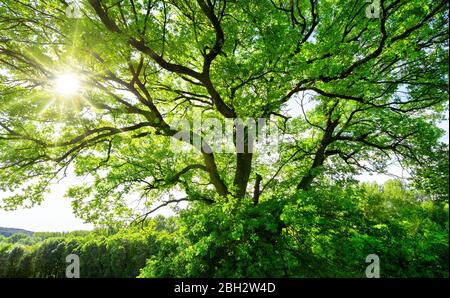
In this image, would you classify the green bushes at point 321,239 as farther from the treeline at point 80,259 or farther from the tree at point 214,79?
the treeline at point 80,259

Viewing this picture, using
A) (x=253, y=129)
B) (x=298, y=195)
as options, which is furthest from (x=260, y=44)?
(x=298, y=195)

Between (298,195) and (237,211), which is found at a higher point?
(298,195)

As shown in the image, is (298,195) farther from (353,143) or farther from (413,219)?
(353,143)

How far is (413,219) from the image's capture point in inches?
182

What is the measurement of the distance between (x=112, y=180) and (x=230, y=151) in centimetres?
478

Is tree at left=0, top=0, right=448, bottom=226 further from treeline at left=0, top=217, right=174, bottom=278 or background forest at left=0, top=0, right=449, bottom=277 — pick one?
treeline at left=0, top=217, right=174, bottom=278

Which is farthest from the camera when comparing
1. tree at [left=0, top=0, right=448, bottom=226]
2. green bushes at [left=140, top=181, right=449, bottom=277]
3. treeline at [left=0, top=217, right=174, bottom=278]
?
treeline at [left=0, top=217, right=174, bottom=278]

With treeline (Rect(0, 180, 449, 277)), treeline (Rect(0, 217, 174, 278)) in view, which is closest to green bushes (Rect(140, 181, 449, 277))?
treeline (Rect(0, 180, 449, 277))

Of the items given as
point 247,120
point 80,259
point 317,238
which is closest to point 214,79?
point 247,120

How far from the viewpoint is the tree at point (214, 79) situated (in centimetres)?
579

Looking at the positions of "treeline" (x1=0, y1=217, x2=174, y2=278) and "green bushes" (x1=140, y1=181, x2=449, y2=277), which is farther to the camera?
"treeline" (x1=0, y1=217, x2=174, y2=278)

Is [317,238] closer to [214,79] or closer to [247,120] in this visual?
[247,120]

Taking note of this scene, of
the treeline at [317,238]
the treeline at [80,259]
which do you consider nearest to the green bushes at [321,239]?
the treeline at [317,238]

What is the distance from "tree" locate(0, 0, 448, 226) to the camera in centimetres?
579
